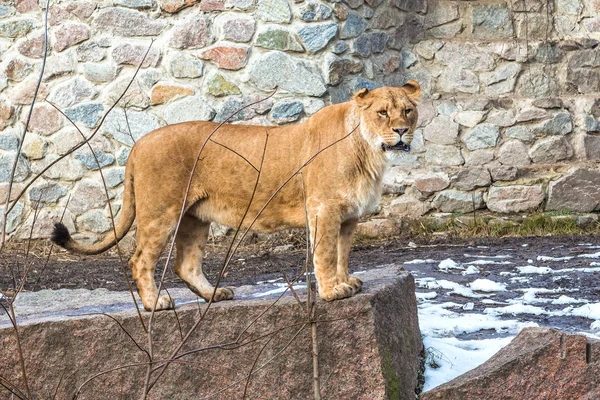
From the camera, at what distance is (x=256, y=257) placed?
283 inches

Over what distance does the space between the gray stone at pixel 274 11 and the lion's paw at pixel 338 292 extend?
14.4ft

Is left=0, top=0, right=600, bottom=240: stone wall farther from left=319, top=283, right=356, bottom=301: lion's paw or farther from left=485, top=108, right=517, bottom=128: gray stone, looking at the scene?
left=319, top=283, right=356, bottom=301: lion's paw

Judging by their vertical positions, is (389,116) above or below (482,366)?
above

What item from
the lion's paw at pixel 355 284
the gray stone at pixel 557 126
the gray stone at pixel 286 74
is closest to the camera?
the lion's paw at pixel 355 284

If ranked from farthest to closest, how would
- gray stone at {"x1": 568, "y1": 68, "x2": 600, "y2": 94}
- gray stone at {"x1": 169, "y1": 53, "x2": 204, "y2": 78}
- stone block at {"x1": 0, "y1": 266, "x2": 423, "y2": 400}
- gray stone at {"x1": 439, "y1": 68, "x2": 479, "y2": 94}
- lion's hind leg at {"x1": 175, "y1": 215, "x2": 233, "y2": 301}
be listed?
1. gray stone at {"x1": 439, "y1": 68, "x2": 479, "y2": 94}
2. gray stone at {"x1": 568, "y1": 68, "x2": 600, "y2": 94}
3. gray stone at {"x1": 169, "y1": 53, "x2": 204, "y2": 78}
4. lion's hind leg at {"x1": 175, "y1": 215, "x2": 233, "y2": 301}
5. stone block at {"x1": 0, "y1": 266, "x2": 423, "y2": 400}

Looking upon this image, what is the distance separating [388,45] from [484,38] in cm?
97

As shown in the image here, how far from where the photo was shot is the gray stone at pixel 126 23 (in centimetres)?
766


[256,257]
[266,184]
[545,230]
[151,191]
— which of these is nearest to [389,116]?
[266,184]

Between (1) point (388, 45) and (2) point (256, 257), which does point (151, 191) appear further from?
(1) point (388, 45)

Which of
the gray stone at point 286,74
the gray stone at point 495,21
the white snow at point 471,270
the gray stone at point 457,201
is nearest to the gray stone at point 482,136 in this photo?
the gray stone at point 457,201

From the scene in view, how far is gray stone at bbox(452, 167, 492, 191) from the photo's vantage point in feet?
25.6

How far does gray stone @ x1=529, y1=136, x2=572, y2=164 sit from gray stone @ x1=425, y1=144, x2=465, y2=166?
0.70 metres

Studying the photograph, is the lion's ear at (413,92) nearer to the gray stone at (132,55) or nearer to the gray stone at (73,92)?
the gray stone at (132,55)

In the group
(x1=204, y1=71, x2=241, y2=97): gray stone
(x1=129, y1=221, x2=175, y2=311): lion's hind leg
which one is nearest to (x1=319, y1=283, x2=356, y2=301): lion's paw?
(x1=129, y1=221, x2=175, y2=311): lion's hind leg
